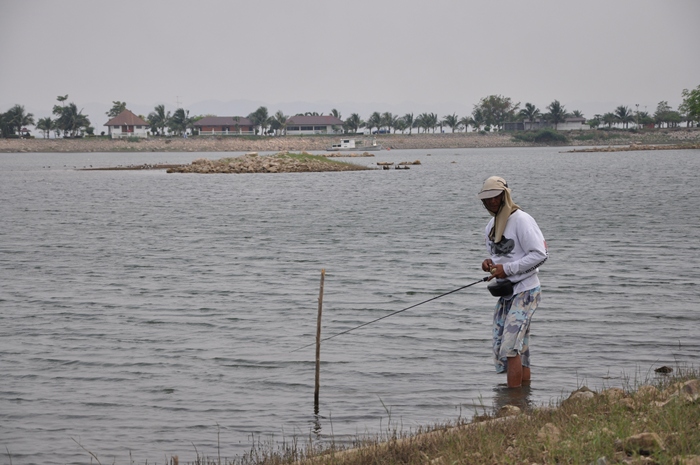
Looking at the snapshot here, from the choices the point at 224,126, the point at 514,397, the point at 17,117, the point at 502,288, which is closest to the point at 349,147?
the point at 224,126

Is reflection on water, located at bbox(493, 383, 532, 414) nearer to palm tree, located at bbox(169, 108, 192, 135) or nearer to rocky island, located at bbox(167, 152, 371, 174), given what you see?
rocky island, located at bbox(167, 152, 371, 174)

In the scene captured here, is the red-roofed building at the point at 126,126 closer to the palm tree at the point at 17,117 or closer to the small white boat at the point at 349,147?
the palm tree at the point at 17,117

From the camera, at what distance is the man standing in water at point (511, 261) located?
26.0 ft

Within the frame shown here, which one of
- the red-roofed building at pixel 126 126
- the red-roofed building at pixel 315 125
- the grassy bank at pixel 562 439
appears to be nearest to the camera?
the grassy bank at pixel 562 439

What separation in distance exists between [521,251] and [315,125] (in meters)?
190

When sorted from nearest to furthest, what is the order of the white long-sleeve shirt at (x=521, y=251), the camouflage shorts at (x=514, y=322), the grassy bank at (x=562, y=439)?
the grassy bank at (x=562, y=439), the white long-sleeve shirt at (x=521, y=251), the camouflage shorts at (x=514, y=322)

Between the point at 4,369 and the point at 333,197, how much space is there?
38290mm

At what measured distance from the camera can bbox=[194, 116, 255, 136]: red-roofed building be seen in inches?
7628

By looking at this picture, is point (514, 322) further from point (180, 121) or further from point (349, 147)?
point (180, 121)

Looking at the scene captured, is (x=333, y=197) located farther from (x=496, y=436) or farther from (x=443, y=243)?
(x=496, y=436)

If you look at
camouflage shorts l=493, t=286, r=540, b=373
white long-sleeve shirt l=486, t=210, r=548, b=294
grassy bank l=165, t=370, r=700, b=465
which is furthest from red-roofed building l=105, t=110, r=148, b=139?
grassy bank l=165, t=370, r=700, b=465

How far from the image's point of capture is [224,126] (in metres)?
195

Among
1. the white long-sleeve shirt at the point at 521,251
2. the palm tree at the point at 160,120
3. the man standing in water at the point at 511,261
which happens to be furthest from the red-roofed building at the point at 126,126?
the white long-sleeve shirt at the point at 521,251

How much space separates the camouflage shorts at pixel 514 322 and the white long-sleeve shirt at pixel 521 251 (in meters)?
0.11
